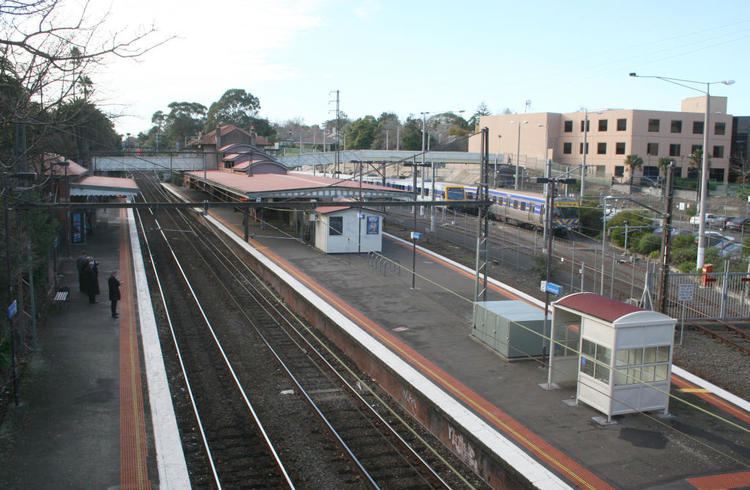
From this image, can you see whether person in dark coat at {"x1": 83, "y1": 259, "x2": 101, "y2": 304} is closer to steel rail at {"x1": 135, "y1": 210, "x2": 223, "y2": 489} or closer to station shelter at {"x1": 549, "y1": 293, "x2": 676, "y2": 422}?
steel rail at {"x1": 135, "y1": 210, "x2": 223, "y2": 489}

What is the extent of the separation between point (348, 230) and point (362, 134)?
232 feet

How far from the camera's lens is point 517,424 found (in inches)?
432

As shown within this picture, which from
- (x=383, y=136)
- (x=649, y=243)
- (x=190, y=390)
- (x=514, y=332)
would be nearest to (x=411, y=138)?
(x=383, y=136)

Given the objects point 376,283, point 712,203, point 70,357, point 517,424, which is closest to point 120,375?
point 70,357

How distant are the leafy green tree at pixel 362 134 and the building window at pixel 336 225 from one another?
68.4 meters

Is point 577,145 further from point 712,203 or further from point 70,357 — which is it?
point 70,357

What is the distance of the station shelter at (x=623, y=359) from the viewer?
36.7 feet

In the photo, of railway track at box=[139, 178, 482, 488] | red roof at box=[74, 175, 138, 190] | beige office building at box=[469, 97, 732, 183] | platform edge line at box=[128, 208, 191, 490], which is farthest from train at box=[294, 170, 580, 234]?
platform edge line at box=[128, 208, 191, 490]

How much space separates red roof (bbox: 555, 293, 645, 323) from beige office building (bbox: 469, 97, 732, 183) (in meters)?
43.5

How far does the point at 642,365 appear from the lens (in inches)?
446

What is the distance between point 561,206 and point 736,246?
32.0 ft

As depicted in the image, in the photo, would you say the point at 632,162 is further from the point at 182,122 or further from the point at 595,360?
the point at 182,122

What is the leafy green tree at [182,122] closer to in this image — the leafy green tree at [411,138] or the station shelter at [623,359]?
the leafy green tree at [411,138]

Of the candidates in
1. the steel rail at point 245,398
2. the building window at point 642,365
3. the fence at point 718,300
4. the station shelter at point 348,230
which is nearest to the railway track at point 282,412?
the steel rail at point 245,398
